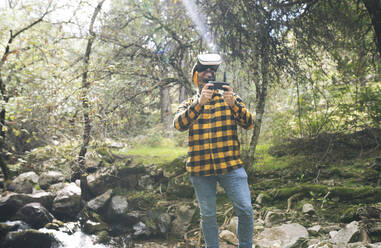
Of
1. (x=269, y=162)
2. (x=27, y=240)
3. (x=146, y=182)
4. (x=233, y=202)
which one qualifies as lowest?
(x=27, y=240)

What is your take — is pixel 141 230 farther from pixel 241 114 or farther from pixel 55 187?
pixel 241 114

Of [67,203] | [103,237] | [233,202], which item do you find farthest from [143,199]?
[233,202]

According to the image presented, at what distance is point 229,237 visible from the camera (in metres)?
4.09

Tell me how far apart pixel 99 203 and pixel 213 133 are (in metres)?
5.07

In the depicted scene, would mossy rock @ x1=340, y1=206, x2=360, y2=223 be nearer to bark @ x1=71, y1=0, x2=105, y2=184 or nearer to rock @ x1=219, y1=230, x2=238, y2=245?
rock @ x1=219, y1=230, x2=238, y2=245

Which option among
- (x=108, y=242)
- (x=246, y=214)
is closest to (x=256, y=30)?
(x=246, y=214)

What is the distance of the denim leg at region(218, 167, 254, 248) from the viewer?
2475 millimetres

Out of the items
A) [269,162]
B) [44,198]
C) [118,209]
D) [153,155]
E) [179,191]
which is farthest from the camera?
[153,155]

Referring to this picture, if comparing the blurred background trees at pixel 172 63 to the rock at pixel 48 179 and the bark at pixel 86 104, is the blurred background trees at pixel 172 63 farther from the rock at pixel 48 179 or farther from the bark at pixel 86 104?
the rock at pixel 48 179

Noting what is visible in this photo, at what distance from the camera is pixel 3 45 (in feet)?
19.7

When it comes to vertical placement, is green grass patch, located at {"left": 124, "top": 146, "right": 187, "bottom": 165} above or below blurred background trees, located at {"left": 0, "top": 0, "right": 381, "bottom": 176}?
below

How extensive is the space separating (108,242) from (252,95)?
4.19 metres

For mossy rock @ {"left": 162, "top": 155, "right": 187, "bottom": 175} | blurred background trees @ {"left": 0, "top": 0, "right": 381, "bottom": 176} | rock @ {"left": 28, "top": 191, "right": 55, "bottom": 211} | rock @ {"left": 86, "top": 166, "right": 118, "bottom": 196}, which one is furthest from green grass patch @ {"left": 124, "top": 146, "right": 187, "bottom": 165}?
rock @ {"left": 28, "top": 191, "right": 55, "bottom": 211}

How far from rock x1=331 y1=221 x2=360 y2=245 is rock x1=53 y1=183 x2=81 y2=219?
5.80 m
